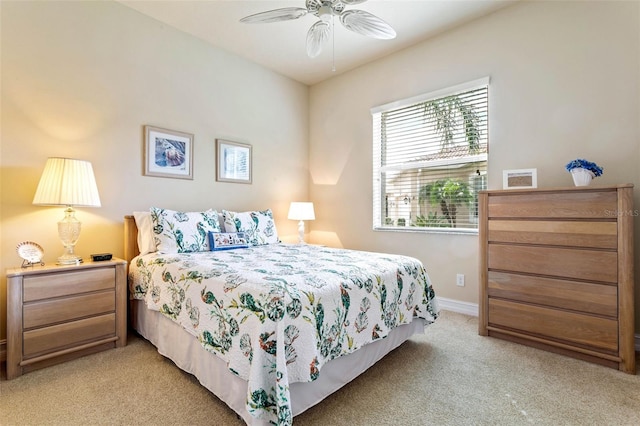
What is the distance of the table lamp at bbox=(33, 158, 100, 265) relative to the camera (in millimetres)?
2154

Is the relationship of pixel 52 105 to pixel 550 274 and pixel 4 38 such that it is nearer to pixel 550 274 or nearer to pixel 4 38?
pixel 4 38

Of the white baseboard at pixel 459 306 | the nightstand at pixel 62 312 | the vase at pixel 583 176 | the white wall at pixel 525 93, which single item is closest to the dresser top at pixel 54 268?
the nightstand at pixel 62 312

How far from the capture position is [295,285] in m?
1.55

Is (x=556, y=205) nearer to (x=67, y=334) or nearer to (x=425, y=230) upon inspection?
(x=425, y=230)

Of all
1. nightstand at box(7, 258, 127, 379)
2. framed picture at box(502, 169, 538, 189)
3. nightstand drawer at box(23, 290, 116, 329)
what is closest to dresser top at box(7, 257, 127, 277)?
nightstand at box(7, 258, 127, 379)

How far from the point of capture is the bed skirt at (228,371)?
4.89 feet

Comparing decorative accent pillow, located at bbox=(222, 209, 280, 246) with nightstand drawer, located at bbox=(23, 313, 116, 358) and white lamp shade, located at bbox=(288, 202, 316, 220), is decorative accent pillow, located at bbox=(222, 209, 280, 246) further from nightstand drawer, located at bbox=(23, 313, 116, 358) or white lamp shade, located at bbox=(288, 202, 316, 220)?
nightstand drawer, located at bbox=(23, 313, 116, 358)

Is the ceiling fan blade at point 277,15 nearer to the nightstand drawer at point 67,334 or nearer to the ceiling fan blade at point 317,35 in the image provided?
the ceiling fan blade at point 317,35

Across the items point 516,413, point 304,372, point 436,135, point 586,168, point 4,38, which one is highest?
point 4,38

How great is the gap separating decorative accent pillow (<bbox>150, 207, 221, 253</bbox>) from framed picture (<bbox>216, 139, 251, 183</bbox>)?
81cm

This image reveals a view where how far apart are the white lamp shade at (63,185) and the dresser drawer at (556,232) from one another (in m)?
3.19

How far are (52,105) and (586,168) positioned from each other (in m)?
4.10

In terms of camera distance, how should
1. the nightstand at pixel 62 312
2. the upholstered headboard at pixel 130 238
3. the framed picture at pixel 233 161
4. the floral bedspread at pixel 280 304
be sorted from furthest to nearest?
1. the framed picture at pixel 233 161
2. the upholstered headboard at pixel 130 238
3. the nightstand at pixel 62 312
4. the floral bedspread at pixel 280 304

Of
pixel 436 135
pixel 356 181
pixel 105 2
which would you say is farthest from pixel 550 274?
pixel 105 2
